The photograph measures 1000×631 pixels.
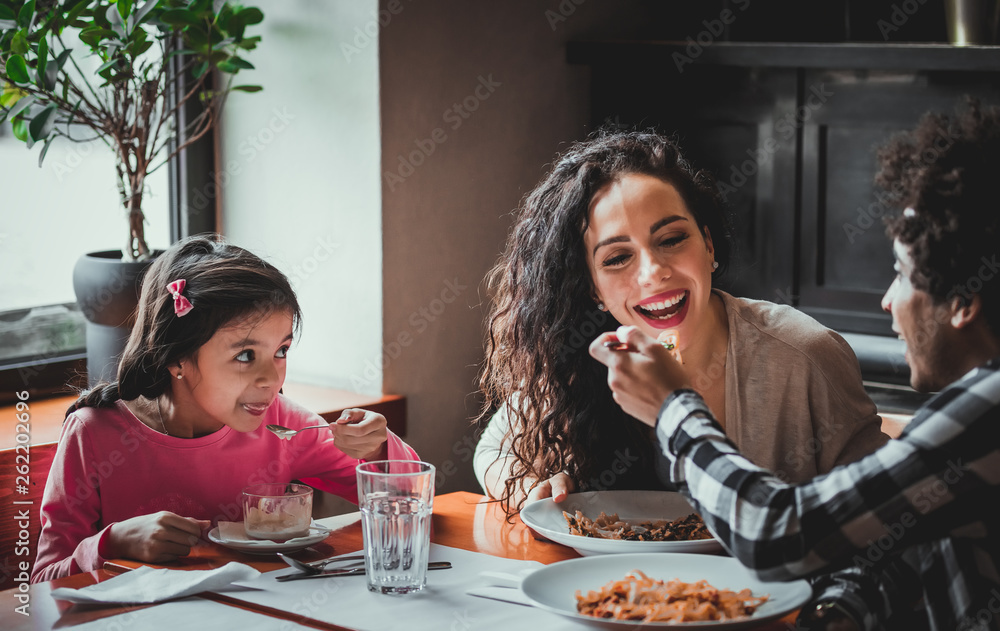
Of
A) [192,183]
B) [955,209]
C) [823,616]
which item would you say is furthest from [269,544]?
[192,183]

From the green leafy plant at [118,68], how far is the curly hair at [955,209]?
5.72ft

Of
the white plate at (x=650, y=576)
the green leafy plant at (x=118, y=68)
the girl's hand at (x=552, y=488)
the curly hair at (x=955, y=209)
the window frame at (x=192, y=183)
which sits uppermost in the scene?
the green leafy plant at (x=118, y=68)

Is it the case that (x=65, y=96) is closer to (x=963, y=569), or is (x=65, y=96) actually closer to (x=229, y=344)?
(x=229, y=344)

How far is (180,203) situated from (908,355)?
2.16 metres

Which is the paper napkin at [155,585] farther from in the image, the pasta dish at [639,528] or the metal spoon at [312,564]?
the pasta dish at [639,528]

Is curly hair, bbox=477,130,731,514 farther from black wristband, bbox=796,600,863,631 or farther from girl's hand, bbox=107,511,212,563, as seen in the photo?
black wristband, bbox=796,600,863,631

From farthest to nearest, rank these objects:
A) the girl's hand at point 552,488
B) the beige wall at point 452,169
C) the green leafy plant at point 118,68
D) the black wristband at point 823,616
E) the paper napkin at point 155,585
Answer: the beige wall at point 452,169 < the green leafy plant at point 118,68 < the girl's hand at point 552,488 < the paper napkin at point 155,585 < the black wristband at point 823,616

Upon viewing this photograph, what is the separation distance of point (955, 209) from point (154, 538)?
1014 millimetres

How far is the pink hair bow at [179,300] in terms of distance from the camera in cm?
169

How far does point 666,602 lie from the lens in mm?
1104

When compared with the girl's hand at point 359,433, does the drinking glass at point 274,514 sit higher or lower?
lower

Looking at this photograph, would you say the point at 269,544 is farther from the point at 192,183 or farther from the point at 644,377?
the point at 192,183

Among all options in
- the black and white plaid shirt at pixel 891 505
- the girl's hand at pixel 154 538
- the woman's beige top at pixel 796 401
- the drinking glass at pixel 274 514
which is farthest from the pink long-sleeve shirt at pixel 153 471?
the black and white plaid shirt at pixel 891 505

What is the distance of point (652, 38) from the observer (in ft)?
11.0
